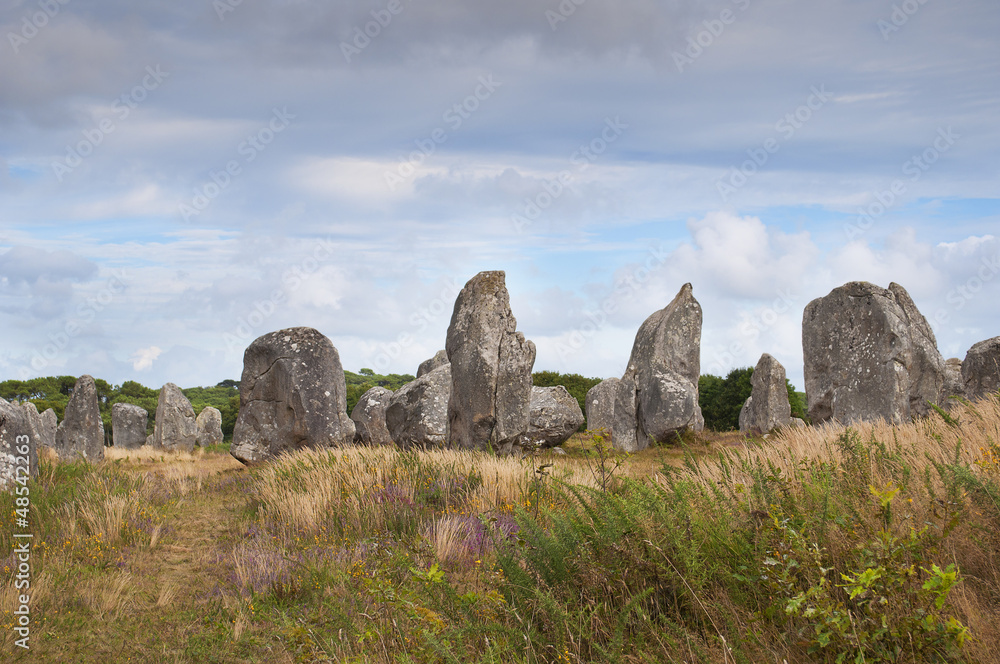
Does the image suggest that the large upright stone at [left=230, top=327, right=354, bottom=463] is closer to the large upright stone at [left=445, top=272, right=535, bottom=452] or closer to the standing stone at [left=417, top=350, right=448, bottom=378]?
the large upright stone at [left=445, top=272, right=535, bottom=452]

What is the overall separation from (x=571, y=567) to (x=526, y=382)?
10.4m

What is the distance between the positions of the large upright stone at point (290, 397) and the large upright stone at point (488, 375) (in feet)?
10.8

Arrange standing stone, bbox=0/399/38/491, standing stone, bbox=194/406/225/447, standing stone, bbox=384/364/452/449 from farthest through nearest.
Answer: standing stone, bbox=194/406/225/447 < standing stone, bbox=384/364/452/449 < standing stone, bbox=0/399/38/491

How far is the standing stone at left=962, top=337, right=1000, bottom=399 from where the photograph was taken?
19.1 m

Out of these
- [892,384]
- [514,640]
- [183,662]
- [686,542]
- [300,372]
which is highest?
[300,372]

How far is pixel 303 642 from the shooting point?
16.1 ft

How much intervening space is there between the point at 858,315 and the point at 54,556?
53.4ft

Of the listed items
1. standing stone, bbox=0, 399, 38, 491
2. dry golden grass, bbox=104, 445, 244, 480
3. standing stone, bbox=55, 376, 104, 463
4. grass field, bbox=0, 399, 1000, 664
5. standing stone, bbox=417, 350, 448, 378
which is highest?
standing stone, bbox=417, 350, 448, 378

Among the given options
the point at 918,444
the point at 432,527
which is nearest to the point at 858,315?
the point at 918,444

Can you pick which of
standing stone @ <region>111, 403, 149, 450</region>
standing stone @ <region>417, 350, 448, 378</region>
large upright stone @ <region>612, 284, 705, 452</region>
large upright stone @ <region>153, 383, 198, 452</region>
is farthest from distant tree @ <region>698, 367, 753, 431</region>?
standing stone @ <region>111, 403, 149, 450</region>

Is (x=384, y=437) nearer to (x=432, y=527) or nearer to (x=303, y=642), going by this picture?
(x=432, y=527)

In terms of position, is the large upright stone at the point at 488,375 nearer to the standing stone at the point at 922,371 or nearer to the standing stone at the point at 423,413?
the standing stone at the point at 423,413

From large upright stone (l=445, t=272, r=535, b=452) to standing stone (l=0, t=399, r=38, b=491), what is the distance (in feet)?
24.9

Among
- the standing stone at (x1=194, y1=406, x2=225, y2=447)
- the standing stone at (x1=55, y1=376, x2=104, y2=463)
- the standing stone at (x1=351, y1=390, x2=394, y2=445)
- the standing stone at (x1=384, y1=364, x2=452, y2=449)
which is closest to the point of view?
the standing stone at (x1=384, y1=364, x2=452, y2=449)
